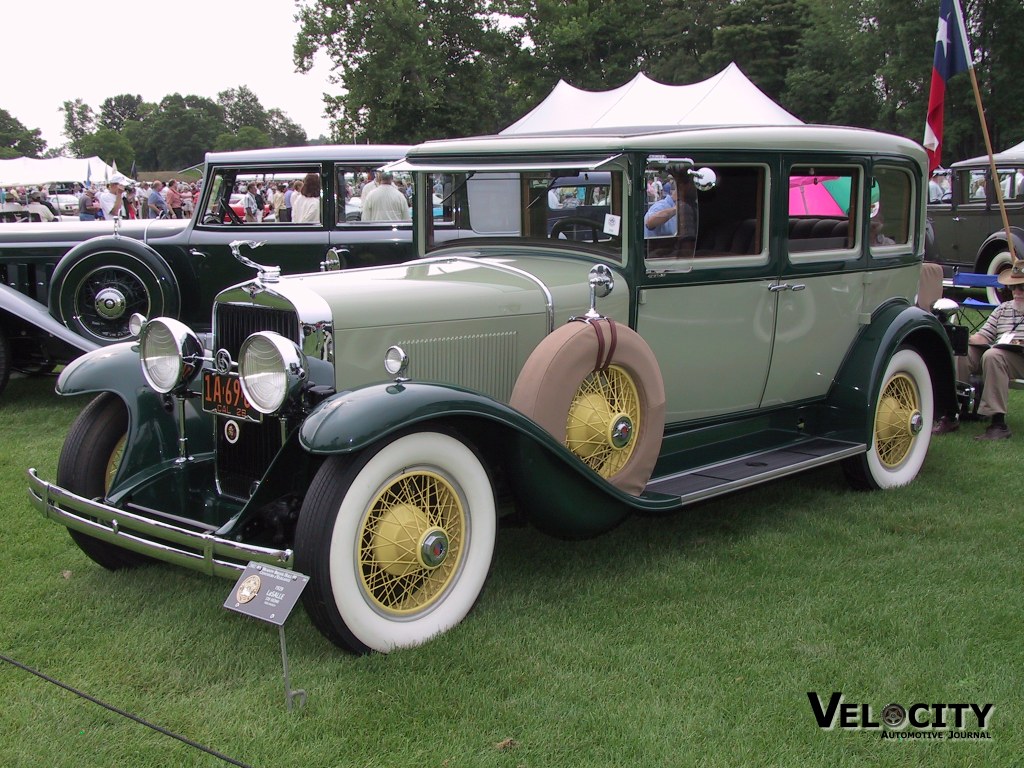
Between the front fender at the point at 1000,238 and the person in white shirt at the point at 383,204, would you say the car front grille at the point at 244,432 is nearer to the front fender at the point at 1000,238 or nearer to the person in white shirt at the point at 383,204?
the person in white shirt at the point at 383,204

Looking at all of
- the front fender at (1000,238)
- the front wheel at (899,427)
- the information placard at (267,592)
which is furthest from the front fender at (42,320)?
the front fender at (1000,238)

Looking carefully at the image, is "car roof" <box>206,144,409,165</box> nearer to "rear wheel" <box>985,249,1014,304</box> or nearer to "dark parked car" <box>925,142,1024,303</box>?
"rear wheel" <box>985,249,1014,304</box>

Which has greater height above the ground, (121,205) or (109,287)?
(121,205)

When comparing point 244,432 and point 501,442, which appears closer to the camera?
point 501,442

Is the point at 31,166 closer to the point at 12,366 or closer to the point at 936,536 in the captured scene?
the point at 12,366

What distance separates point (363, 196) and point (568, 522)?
208 inches

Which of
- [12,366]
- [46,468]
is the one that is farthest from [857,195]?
[12,366]

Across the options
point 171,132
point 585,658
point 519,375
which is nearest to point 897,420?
point 519,375

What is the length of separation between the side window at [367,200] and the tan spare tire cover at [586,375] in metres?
4.71

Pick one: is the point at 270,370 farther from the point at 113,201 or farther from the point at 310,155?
the point at 113,201

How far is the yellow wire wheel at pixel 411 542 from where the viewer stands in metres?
3.33

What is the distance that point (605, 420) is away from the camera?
4055 millimetres

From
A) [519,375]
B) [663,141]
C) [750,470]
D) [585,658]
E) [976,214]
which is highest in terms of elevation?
[663,141]

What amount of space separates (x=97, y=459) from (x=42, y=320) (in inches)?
161
